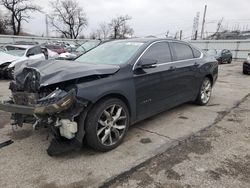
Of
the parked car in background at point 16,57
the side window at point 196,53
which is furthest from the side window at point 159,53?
the parked car in background at point 16,57

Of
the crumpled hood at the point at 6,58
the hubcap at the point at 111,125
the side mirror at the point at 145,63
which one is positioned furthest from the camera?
the crumpled hood at the point at 6,58

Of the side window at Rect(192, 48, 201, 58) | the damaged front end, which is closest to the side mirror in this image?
the damaged front end

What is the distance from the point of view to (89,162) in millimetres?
3182

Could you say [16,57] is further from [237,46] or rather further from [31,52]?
[237,46]

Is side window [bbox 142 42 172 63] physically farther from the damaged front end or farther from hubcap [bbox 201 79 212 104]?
hubcap [bbox 201 79 212 104]

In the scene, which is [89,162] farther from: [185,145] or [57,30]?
[57,30]

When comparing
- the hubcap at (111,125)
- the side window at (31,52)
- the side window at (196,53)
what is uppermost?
the side window at (196,53)

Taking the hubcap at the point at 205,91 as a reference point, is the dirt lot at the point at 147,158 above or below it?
below

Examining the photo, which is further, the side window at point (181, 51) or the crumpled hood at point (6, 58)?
the crumpled hood at point (6, 58)

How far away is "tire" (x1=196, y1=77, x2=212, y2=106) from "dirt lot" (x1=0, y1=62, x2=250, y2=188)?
3.70ft

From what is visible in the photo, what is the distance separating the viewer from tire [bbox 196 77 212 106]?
5.75 m

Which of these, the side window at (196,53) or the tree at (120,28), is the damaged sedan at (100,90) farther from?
the tree at (120,28)

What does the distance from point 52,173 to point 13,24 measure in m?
47.8

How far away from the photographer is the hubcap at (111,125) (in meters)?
3.37
